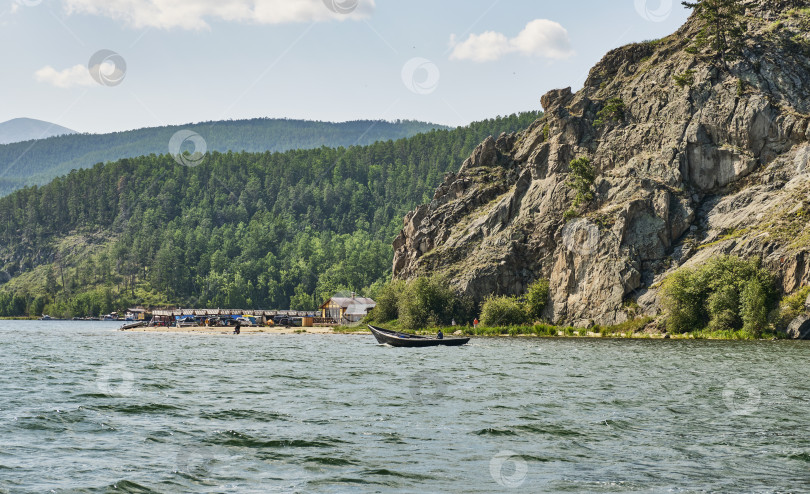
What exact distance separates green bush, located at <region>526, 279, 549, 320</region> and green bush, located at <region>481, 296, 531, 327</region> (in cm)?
102

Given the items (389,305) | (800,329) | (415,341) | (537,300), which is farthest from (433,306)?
(800,329)

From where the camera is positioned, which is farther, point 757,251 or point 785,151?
point 785,151

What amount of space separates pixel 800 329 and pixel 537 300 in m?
43.9

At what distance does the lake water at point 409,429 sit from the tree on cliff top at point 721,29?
296 ft

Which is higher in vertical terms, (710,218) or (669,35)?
(669,35)

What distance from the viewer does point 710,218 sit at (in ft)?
383

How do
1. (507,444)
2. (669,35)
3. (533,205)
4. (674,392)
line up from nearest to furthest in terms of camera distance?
(507,444) < (674,392) < (533,205) < (669,35)

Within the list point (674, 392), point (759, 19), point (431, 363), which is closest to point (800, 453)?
point (674, 392)

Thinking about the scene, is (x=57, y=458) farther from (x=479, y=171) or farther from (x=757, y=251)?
(x=479, y=171)

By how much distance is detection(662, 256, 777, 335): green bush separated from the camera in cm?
9319

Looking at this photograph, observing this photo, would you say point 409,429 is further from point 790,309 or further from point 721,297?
point 721,297

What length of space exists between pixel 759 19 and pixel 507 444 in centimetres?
13401

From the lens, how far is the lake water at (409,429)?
22.9 metres

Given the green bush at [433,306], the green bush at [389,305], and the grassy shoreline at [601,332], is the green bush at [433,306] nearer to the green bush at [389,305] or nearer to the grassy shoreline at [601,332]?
the grassy shoreline at [601,332]
